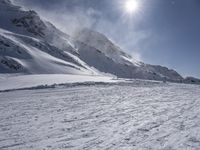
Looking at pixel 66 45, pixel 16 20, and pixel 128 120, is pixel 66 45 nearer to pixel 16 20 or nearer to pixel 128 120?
pixel 16 20

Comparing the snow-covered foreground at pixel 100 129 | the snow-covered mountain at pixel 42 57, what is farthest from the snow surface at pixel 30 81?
the snow-covered mountain at pixel 42 57

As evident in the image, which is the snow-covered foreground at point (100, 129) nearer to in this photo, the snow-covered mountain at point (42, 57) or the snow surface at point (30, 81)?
the snow surface at point (30, 81)

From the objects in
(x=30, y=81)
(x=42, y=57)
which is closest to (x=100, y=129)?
(x=30, y=81)

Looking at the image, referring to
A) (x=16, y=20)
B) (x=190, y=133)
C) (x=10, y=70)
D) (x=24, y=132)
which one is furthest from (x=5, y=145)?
(x=16, y=20)

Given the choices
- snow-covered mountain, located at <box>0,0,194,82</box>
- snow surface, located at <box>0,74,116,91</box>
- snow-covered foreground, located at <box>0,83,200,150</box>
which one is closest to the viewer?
snow-covered foreground, located at <box>0,83,200,150</box>

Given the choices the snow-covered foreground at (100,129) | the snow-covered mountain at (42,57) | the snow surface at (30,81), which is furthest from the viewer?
the snow-covered mountain at (42,57)

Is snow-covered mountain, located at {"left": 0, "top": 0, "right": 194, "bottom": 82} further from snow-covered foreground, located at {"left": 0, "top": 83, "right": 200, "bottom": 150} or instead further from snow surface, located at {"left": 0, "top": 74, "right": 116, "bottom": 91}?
snow-covered foreground, located at {"left": 0, "top": 83, "right": 200, "bottom": 150}

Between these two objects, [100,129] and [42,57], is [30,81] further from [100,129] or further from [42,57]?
[42,57]

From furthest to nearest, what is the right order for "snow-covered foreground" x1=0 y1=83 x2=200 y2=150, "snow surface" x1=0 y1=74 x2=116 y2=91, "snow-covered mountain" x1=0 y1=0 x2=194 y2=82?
"snow-covered mountain" x1=0 y1=0 x2=194 y2=82
"snow surface" x1=0 y1=74 x2=116 y2=91
"snow-covered foreground" x1=0 y1=83 x2=200 y2=150

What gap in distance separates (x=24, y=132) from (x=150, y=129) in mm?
4980

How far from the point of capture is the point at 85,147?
924 centimetres

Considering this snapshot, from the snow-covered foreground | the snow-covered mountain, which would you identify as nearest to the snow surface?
the snow-covered foreground

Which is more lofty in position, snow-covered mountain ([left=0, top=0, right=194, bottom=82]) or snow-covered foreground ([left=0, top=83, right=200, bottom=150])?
snow-covered mountain ([left=0, top=0, right=194, bottom=82])

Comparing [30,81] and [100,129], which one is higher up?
[30,81]
